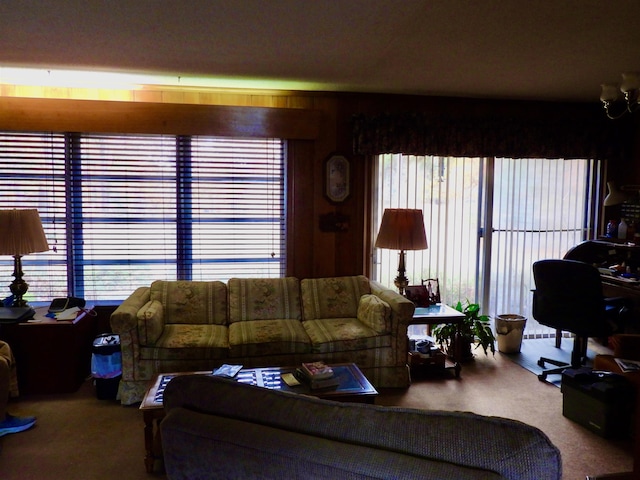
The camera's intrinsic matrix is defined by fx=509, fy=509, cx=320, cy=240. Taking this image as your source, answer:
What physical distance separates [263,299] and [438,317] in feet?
4.67

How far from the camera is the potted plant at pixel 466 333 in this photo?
4.38 meters

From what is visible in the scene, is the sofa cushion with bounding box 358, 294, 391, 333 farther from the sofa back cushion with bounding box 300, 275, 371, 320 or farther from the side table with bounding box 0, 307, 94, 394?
the side table with bounding box 0, 307, 94, 394

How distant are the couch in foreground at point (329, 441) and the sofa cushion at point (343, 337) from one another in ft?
7.79

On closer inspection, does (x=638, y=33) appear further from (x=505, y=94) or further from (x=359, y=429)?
(x=359, y=429)

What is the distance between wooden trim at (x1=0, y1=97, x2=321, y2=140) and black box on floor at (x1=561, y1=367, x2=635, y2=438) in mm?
2849

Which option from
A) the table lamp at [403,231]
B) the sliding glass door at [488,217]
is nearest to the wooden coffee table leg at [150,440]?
the table lamp at [403,231]

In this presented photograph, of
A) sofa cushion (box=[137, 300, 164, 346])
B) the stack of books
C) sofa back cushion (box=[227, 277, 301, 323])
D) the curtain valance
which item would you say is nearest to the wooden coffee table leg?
the stack of books

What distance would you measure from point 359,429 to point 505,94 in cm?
421

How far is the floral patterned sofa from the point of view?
3.49 metres

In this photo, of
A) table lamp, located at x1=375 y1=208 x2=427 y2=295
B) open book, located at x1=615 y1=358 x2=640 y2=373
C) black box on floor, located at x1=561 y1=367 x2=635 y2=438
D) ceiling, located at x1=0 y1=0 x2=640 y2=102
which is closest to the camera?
ceiling, located at x1=0 y1=0 x2=640 y2=102

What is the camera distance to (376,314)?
3.83 m

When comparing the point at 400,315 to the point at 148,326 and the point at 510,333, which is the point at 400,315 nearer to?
the point at 510,333

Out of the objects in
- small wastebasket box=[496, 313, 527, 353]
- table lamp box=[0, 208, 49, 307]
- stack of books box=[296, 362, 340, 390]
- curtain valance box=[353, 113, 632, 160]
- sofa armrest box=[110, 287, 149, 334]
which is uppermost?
curtain valance box=[353, 113, 632, 160]

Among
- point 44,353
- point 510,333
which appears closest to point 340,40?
point 44,353
